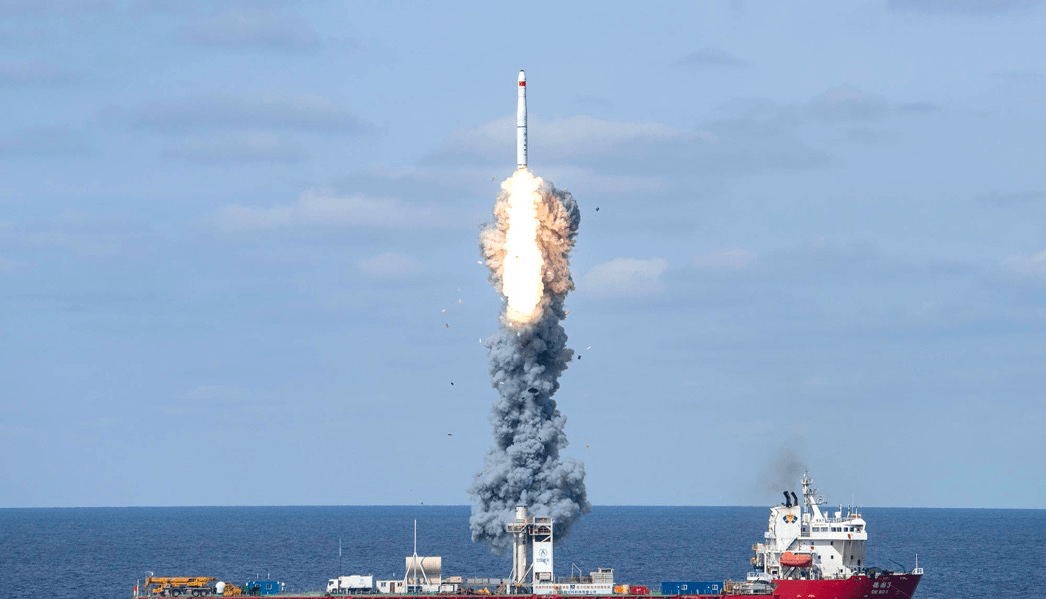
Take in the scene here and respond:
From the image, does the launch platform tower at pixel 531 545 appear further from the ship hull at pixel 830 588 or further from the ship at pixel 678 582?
the ship hull at pixel 830 588

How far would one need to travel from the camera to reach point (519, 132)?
13250 cm

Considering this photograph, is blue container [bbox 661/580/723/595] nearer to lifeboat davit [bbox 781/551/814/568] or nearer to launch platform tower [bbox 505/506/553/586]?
lifeboat davit [bbox 781/551/814/568]

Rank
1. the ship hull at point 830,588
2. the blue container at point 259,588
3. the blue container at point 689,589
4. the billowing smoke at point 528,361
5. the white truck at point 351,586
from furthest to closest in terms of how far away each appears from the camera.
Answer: the billowing smoke at point 528,361 < the ship hull at point 830,588 < the blue container at point 259,588 < the white truck at point 351,586 < the blue container at point 689,589

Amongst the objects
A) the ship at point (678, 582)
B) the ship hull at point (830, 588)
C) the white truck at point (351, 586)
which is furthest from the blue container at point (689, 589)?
the white truck at point (351, 586)


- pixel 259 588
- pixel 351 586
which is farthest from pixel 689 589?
pixel 259 588

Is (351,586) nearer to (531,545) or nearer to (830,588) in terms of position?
(531,545)

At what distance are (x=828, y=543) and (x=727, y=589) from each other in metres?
11.2

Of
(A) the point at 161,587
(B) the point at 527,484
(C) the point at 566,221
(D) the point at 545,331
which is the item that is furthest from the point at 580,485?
(A) the point at 161,587

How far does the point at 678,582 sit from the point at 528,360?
857 inches

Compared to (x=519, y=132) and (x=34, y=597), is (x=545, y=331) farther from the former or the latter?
(x=34, y=597)

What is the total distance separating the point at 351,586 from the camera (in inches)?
4870

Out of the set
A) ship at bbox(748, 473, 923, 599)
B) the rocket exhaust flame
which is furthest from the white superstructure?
the rocket exhaust flame

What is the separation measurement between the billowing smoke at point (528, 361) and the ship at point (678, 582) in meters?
2.37

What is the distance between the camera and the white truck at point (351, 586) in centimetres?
12325
